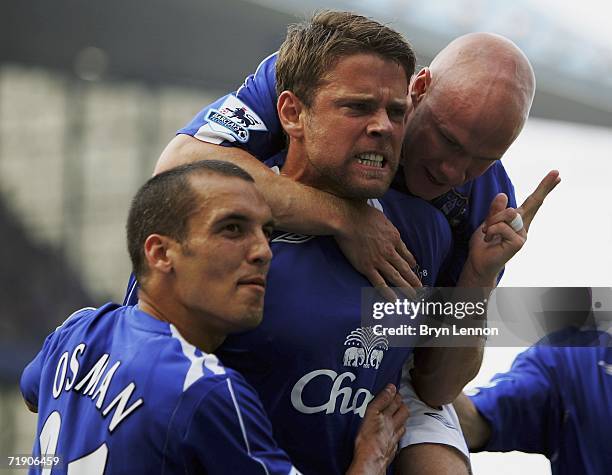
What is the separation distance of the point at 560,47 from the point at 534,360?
13449mm

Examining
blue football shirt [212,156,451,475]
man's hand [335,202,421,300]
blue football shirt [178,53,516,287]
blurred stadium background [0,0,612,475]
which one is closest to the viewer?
blue football shirt [212,156,451,475]

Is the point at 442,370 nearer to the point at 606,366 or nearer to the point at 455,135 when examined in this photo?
the point at 455,135

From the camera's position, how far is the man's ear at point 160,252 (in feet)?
8.82

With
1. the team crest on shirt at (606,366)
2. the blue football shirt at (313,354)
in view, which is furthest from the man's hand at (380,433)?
the team crest on shirt at (606,366)

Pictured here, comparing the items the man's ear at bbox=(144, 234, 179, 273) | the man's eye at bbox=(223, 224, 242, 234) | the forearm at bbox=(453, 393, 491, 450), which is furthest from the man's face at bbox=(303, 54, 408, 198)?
the forearm at bbox=(453, 393, 491, 450)

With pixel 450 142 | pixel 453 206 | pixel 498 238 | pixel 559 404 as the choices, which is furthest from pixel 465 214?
pixel 559 404

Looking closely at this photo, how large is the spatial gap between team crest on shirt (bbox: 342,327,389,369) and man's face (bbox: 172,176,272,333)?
15.1 inches

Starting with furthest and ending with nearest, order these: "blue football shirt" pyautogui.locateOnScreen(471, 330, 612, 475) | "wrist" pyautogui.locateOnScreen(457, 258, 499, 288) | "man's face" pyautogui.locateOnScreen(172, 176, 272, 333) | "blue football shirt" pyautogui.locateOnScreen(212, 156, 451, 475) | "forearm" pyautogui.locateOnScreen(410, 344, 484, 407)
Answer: "blue football shirt" pyautogui.locateOnScreen(471, 330, 612, 475), "forearm" pyautogui.locateOnScreen(410, 344, 484, 407), "wrist" pyautogui.locateOnScreen(457, 258, 499, 288), "blue football shirt" pyautogui.locateOnScreen(212, 156, 451, 475), "man's face" pyautogui.locateOnScreen(172, 176, 272, 333)

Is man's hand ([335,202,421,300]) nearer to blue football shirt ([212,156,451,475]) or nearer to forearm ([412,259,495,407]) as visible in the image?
blue football shirt ([212,156,451,475])

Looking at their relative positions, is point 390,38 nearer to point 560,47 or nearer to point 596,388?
point 596,388

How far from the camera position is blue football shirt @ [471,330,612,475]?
4.31 metres

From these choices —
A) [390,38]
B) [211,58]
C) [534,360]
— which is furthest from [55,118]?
[390,38]

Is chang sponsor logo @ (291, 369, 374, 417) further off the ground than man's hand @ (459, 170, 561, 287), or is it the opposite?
man's hand @ (459, 170, 561, 287)

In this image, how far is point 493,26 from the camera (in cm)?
1658
